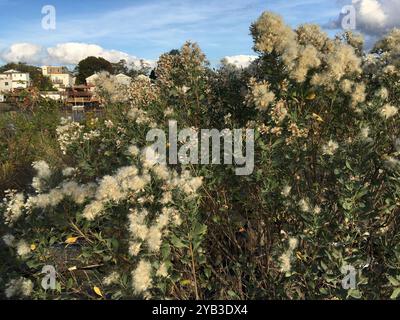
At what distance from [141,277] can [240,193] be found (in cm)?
112

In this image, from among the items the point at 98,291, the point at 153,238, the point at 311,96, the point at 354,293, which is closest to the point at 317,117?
the point at 311,96

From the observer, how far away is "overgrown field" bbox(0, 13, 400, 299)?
2244 mm

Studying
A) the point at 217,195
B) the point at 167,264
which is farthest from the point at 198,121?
the point at 167,264

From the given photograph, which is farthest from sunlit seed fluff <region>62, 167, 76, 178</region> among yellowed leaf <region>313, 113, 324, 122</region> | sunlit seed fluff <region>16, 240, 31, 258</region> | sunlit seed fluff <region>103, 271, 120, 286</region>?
yellowed leaf <region>313, 113, 324, 122</region>

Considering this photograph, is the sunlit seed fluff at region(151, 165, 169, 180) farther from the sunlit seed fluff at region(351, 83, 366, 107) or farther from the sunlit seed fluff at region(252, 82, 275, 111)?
the sunlit seed fluff at region(351, 83, 366, 107)

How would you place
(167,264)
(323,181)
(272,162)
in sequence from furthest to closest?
(323,181) → (272,162) → (167,264)

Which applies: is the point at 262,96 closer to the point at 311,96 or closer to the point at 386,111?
the point at 311,96

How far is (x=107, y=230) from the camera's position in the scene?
8.08 feet

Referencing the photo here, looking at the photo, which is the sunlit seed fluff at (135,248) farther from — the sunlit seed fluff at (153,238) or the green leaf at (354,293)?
the green leaf at (354,293)

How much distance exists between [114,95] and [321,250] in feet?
6.24

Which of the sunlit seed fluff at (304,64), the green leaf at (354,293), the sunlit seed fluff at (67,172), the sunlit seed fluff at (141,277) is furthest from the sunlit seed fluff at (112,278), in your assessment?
the sunlit seed fluff at (304,64)

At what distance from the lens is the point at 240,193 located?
294 centimetres

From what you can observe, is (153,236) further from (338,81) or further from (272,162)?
(338,81)

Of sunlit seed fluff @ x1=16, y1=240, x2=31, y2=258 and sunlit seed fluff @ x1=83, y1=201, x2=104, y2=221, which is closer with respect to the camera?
sunlit seed fluff @ x1=83, y1=201, x2=104, y2=221
